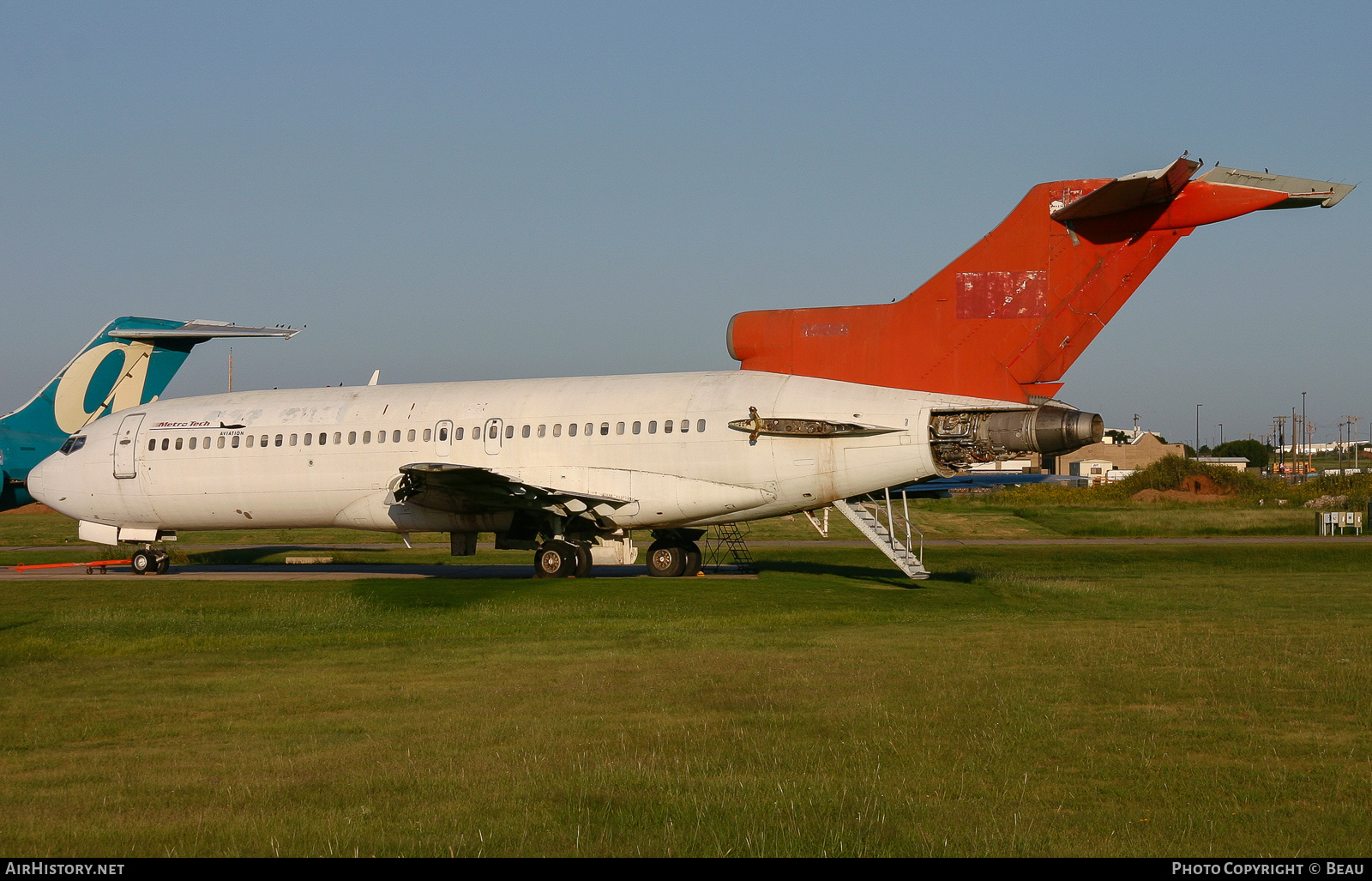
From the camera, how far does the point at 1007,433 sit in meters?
20.4

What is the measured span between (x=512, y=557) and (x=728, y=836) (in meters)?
28.5

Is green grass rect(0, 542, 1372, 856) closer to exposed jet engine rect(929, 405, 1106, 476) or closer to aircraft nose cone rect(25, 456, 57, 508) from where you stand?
exposed jet engine rect(929, 405, 1106, 476)

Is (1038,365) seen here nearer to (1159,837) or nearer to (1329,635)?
(1329,635)

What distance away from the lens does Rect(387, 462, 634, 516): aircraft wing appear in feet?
74.7

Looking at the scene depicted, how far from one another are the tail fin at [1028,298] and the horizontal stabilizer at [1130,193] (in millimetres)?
26

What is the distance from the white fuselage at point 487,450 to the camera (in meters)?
22.2

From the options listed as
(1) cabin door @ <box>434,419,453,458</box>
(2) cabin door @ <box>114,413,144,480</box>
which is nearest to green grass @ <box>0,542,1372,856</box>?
(1) cabin door @ <box>434,419,453,458</box>

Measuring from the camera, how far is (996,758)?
27.7 ft

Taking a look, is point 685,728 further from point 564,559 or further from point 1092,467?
point 1092,467

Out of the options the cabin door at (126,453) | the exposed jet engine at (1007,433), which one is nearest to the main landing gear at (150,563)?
the cabin door at (126,453)

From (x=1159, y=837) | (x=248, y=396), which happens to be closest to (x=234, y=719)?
(x=1159, y=837)

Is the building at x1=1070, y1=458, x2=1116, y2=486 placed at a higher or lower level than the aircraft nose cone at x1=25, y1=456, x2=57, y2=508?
lower

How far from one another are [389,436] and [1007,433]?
42.1ft

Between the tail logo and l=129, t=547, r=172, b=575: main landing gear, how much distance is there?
17.7ft
